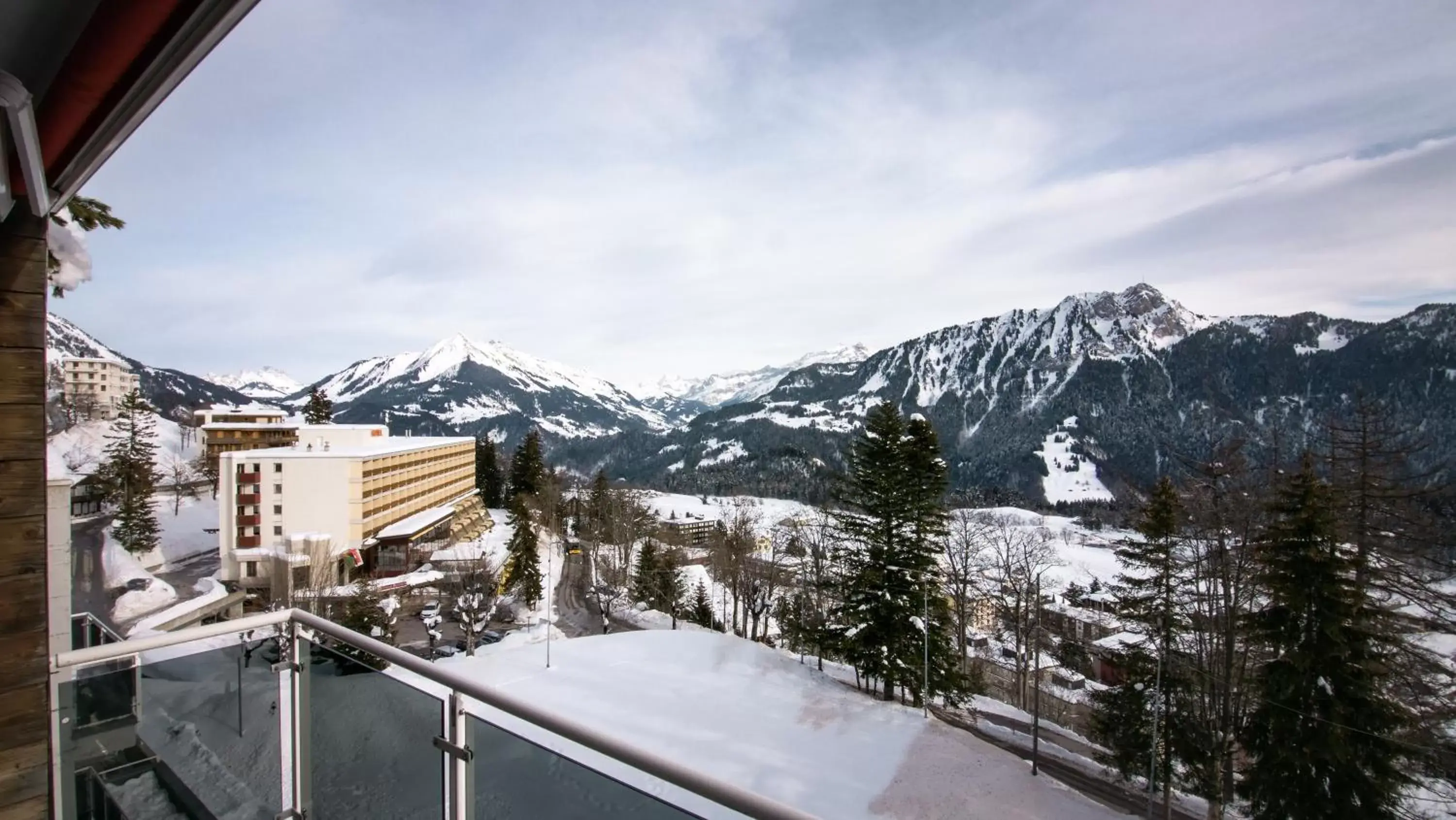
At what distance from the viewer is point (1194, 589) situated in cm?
1384

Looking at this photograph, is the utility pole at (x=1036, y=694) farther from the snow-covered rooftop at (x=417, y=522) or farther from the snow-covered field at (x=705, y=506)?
the snow-covered field at (x=705, y=506)

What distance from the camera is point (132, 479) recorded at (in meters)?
31.3

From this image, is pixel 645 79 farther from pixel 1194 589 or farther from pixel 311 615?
pixel 1194 589

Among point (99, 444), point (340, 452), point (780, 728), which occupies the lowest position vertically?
point (780, 728)

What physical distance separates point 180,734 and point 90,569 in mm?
30033

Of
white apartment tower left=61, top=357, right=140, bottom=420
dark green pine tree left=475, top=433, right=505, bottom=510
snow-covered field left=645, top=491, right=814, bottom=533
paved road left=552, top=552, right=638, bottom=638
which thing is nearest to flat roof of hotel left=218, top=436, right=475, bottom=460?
paved road left=552, top=552, right=638, bottom=638

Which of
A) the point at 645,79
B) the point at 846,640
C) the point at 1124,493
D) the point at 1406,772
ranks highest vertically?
the point at 645,79

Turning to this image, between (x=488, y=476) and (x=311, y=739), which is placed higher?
(x=311, y=739)

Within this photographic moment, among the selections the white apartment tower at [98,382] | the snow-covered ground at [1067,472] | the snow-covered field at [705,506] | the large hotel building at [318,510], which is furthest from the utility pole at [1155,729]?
the snow-covered ground at [1067,472]

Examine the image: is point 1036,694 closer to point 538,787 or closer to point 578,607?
point 538,787

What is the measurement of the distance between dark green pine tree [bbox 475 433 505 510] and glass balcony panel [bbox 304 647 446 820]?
58.2m

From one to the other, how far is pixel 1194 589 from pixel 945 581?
32.9 ft

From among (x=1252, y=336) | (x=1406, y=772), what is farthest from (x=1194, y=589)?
(x=1252, y=336)

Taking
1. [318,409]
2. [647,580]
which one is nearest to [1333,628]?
[647,580]
